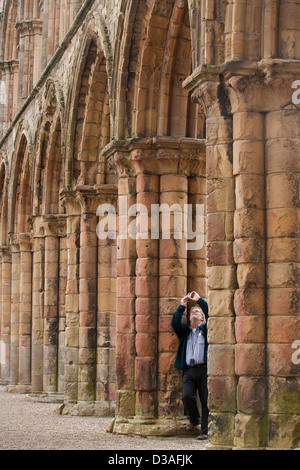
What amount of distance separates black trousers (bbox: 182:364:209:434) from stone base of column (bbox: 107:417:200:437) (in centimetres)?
35

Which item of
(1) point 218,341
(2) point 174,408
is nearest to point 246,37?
(1) point 218,341

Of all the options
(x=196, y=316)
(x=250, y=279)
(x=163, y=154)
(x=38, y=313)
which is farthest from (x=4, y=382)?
(x=250, y=279)

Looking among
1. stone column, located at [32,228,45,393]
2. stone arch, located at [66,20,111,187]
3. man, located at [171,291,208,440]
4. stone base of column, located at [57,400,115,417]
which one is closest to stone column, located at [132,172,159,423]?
man, located at [171,291,208,440]

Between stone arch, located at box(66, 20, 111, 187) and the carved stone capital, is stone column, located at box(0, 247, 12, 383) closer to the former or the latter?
stone arch, located at box(66, 20, 111, 187)

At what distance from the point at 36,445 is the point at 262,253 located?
404 cm

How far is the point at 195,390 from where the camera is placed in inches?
438

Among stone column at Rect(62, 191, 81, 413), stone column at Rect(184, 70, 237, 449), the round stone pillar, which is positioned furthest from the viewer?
the round stone pillar

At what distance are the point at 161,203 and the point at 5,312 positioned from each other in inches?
533

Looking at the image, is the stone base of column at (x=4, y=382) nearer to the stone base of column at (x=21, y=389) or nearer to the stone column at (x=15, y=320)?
the stone column at (x=15, y=320)

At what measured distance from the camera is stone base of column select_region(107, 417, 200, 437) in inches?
450

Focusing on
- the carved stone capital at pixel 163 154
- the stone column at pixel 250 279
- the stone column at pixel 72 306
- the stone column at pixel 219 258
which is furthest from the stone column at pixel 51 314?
the stone column at pixel 250 279

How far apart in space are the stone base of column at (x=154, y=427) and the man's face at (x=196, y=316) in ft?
4.33

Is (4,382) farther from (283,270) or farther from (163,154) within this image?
(283,270)
